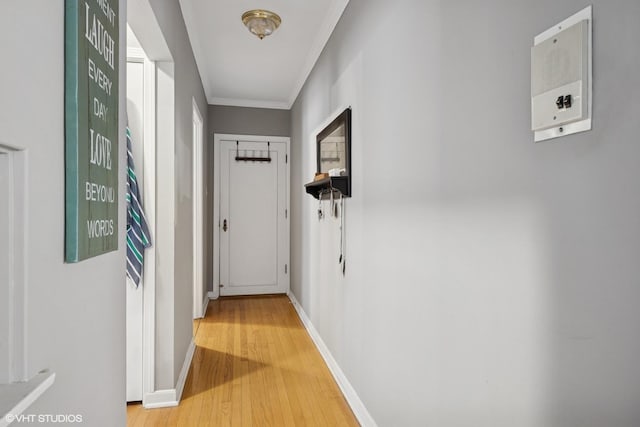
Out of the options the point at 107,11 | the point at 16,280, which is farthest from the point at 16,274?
the point at 107,11

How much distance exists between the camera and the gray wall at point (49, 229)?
27.2 inches

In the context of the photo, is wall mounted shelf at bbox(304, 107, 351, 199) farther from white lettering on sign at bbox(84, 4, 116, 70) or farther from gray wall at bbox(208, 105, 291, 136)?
gray wall at bbox(208, 105, 291, 136)

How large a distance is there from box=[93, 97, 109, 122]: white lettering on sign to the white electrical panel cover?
3.67ft

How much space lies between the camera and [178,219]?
2.48 m

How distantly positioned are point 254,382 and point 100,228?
1917mm

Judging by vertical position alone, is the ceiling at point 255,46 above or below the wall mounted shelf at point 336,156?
above

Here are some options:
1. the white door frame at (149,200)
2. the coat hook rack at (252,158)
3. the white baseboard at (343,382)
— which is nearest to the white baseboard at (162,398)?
the white door frame at (149,200)

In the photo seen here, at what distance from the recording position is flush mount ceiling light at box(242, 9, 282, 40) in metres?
2.64

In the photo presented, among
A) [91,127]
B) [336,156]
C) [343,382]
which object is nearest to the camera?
[91,127]

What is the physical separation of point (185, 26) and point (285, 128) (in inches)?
92.8

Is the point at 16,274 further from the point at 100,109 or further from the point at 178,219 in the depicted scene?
the point at 178,219

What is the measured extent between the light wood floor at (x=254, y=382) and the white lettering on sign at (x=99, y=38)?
75.9 inches

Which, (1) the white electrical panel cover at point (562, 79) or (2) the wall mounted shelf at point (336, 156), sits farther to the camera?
(2) the wall mounted shelf at point (336, 156)

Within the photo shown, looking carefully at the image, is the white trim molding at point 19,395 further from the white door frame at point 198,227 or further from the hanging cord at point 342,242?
the white door frame at point 198,227
